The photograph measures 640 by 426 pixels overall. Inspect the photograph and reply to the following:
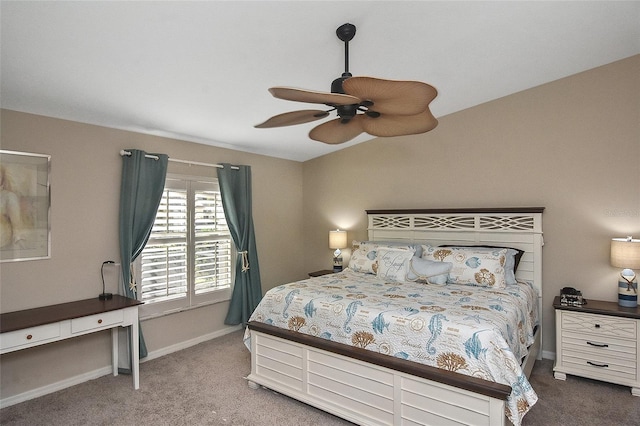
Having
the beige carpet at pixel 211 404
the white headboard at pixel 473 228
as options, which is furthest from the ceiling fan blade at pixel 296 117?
the white headboard at pixel 473 228

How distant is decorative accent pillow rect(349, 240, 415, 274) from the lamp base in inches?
70.4

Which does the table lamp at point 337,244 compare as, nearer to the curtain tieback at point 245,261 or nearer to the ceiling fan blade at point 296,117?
the curtain tieback at point 245,261

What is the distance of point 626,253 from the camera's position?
2932 mm

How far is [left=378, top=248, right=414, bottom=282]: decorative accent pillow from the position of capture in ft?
11.4

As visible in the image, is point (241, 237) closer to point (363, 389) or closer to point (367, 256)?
point (367, 256)

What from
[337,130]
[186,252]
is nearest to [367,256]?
[337,130]

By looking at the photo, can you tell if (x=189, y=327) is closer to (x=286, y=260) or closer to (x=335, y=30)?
(x=286, y=260)

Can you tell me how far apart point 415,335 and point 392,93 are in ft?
4.81

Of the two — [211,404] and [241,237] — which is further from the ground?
[241,237]

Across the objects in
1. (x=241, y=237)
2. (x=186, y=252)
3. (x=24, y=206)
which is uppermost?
(x=24, y=206)

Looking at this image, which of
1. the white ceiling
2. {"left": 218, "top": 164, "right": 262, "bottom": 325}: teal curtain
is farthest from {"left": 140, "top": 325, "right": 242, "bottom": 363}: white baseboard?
the white ceiling

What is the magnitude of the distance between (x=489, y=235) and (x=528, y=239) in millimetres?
370

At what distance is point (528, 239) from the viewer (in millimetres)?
3582

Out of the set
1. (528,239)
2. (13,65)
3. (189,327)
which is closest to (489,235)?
(528,239)
